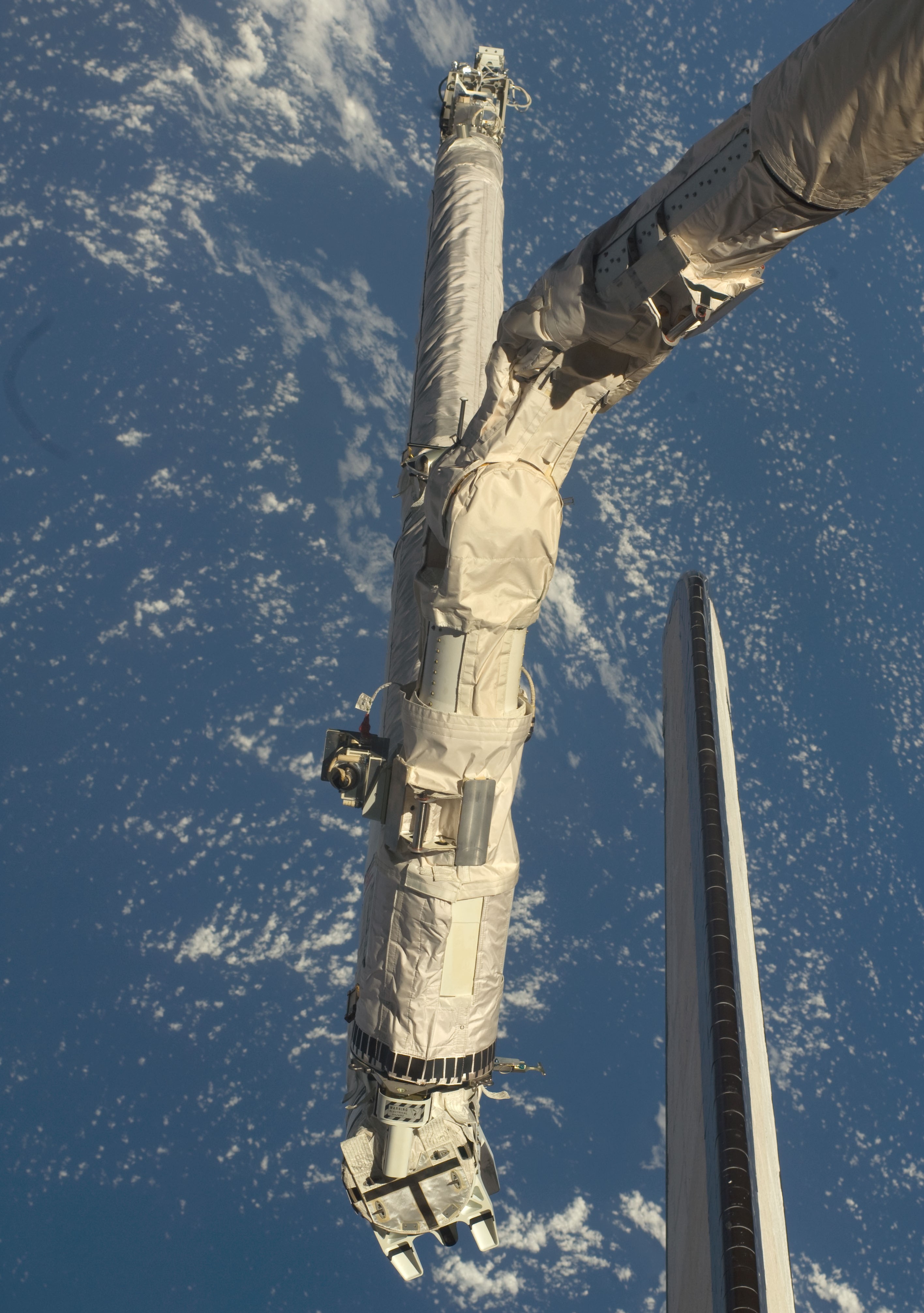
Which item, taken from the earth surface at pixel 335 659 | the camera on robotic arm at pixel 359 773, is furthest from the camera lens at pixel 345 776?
the earth surface at pixel 335 659

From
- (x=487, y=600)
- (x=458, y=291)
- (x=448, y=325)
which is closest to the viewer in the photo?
(x=487, y=600)

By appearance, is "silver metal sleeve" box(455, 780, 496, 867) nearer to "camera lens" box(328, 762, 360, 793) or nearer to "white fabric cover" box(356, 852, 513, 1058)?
"white fabric cover" box(356, 852, 513, 1058)

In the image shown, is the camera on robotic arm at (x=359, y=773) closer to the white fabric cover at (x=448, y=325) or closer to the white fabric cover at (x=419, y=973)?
the white fabric cover at (x=419, y=973)

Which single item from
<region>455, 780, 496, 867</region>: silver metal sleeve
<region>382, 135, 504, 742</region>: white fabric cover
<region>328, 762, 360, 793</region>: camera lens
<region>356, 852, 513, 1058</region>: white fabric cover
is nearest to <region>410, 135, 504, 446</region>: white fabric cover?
<region>382, 135, 504, 742</region>: white fabric cover

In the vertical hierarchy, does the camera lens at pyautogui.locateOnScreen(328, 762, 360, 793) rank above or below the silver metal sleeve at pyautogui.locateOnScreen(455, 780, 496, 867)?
above

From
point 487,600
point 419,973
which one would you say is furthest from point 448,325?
point 419,973

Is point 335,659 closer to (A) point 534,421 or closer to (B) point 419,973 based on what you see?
(B) point 419,973

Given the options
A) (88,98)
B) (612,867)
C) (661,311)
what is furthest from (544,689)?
(88,98)

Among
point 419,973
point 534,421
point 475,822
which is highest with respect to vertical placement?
point 534,421

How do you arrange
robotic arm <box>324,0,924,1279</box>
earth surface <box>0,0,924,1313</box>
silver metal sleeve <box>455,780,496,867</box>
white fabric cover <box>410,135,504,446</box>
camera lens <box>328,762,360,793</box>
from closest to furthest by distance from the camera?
1. robotic arm <box>324,0,924,1279</box>
2. silver metal sleeve <box>455,780,496,867</box>
3. camera lens <box>328,762,360,793</box>
4. white fabric cover <box>410,135,504,446</box>
5. earth surface <box>0,0,924,1313</box>
